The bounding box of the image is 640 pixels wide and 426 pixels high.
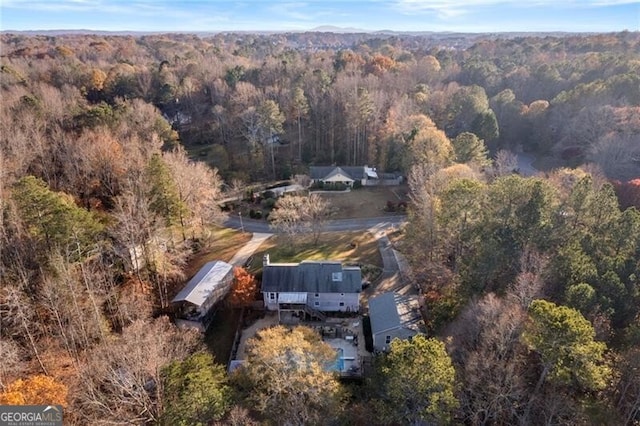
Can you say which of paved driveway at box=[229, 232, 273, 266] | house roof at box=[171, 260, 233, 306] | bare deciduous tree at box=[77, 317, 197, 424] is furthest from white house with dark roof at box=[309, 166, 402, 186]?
bare deciduous tree at box=[77, 317, 197, 424]

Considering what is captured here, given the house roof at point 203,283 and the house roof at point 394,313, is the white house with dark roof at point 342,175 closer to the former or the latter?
the house roof at point 203,283

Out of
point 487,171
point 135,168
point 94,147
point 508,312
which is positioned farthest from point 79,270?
point 487,171

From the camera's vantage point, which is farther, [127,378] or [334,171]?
[334,171]

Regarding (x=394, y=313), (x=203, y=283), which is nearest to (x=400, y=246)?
(x=394, y=313)

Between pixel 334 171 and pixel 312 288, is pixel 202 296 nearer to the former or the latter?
pixel 312 288

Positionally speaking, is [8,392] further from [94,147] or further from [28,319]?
[94,147]

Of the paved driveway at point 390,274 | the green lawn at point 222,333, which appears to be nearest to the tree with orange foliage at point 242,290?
the green lawn at point 222,333
